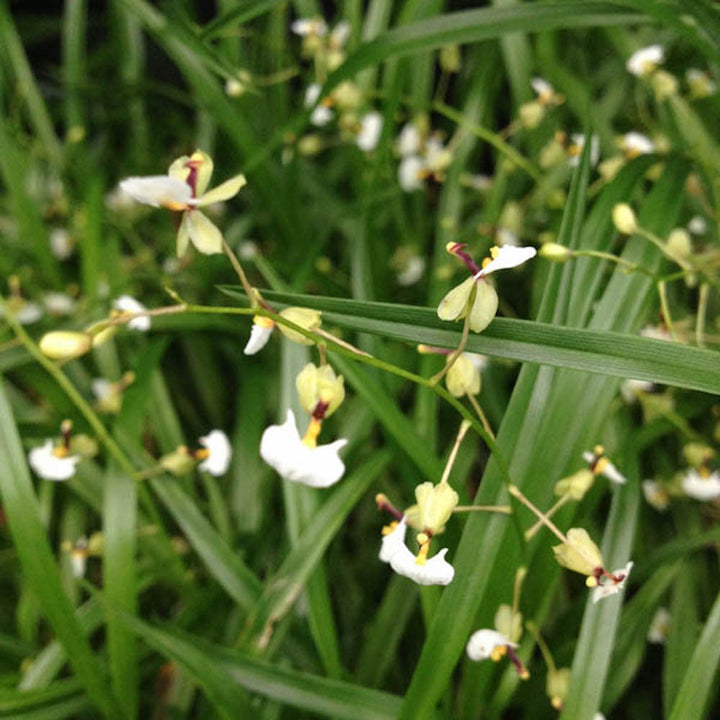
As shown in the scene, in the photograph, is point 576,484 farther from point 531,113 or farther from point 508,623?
point 531,113

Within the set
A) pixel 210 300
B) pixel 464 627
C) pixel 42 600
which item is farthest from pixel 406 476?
pixel 210 300

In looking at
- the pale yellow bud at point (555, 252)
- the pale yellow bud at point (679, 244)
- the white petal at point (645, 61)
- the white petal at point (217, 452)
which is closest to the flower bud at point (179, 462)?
the white petal at point (217, 452)

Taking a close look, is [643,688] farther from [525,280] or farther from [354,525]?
[525,280]

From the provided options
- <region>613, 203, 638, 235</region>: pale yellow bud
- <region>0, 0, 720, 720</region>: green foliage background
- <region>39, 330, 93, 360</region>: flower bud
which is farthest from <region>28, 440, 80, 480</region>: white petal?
<region>613, 203, 638, 235</region>: pale yellow bud

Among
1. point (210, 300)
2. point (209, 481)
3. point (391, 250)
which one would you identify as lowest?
point (209, 481)

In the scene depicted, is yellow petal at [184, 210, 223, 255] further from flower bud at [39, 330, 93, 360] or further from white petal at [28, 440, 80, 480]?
white petal at [28, 440, 80, 480]

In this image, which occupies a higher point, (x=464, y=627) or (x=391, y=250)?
(x=391, y=250)
